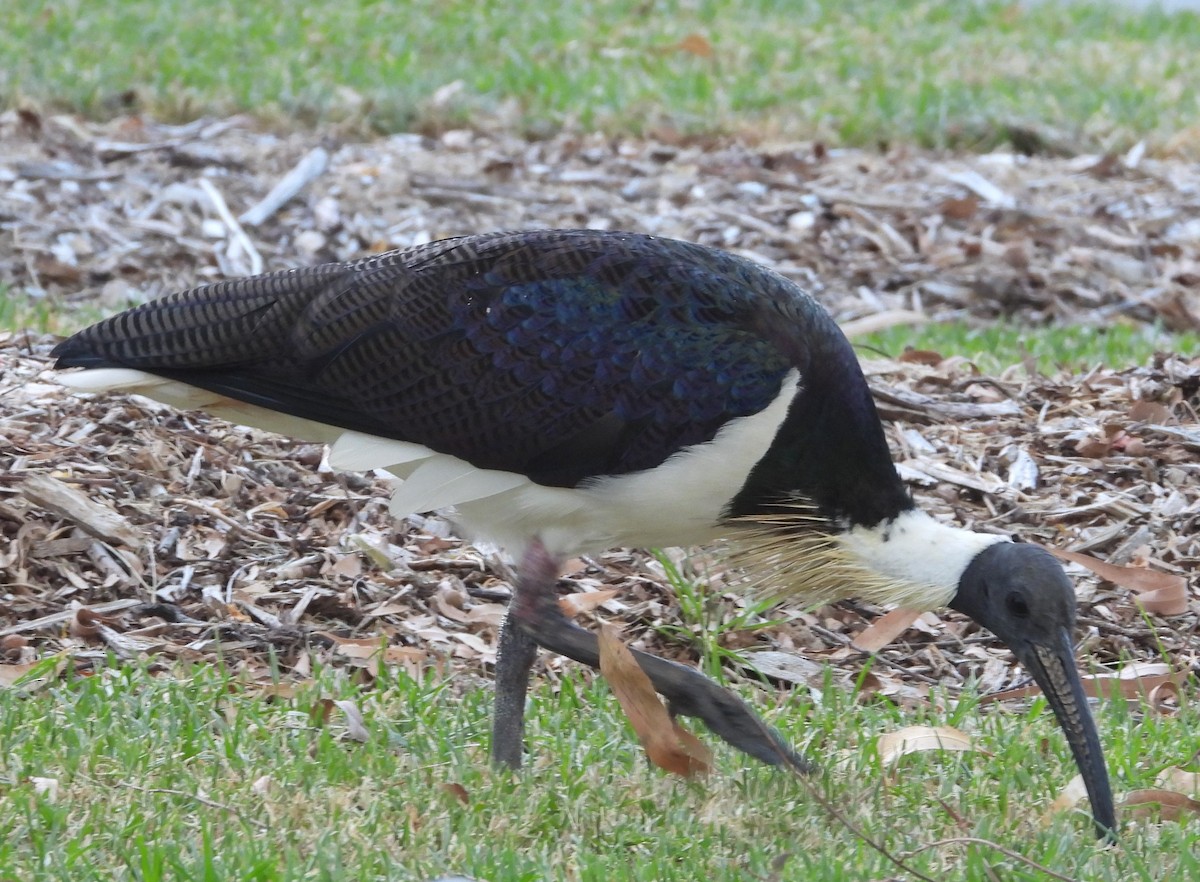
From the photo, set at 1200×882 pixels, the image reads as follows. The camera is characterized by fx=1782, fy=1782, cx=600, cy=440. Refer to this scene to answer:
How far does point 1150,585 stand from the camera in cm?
552

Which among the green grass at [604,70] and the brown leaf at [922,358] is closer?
the brown leaf at [922,358]

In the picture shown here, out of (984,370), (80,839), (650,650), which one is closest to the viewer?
(80,839)

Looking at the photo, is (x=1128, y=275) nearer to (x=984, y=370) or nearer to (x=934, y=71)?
(x=984, y=370)

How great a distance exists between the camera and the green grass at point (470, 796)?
145 inches

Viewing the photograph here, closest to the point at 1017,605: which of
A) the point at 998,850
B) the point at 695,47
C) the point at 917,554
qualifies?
the point at 917,554

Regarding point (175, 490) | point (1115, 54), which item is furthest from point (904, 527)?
point (1115, 54)

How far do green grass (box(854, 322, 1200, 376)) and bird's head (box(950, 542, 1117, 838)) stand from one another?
2969mm

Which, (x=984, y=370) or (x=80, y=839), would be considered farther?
(x=984, y=370)

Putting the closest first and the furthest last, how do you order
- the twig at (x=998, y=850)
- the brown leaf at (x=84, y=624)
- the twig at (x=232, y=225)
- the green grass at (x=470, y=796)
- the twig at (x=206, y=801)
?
1. the twig at (x=998, y=850)
2. the green grass at (x=470, y=796)
3. the twig at (x=206, y=801)
4. the brown leaf at (x=84, y=624)
5. the twig at (x=232, y=225)

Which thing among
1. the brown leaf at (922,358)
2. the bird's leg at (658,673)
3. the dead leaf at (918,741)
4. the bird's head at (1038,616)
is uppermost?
the bird's head at (1038,616)

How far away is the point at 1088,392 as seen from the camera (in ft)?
22.5

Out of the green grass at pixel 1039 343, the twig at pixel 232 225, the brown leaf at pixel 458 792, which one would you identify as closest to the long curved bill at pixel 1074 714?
the brown leaf at pixel 458 792

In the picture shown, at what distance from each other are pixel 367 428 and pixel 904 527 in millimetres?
1366

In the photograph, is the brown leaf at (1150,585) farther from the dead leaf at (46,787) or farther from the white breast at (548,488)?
the dead leaf at (46,787)
